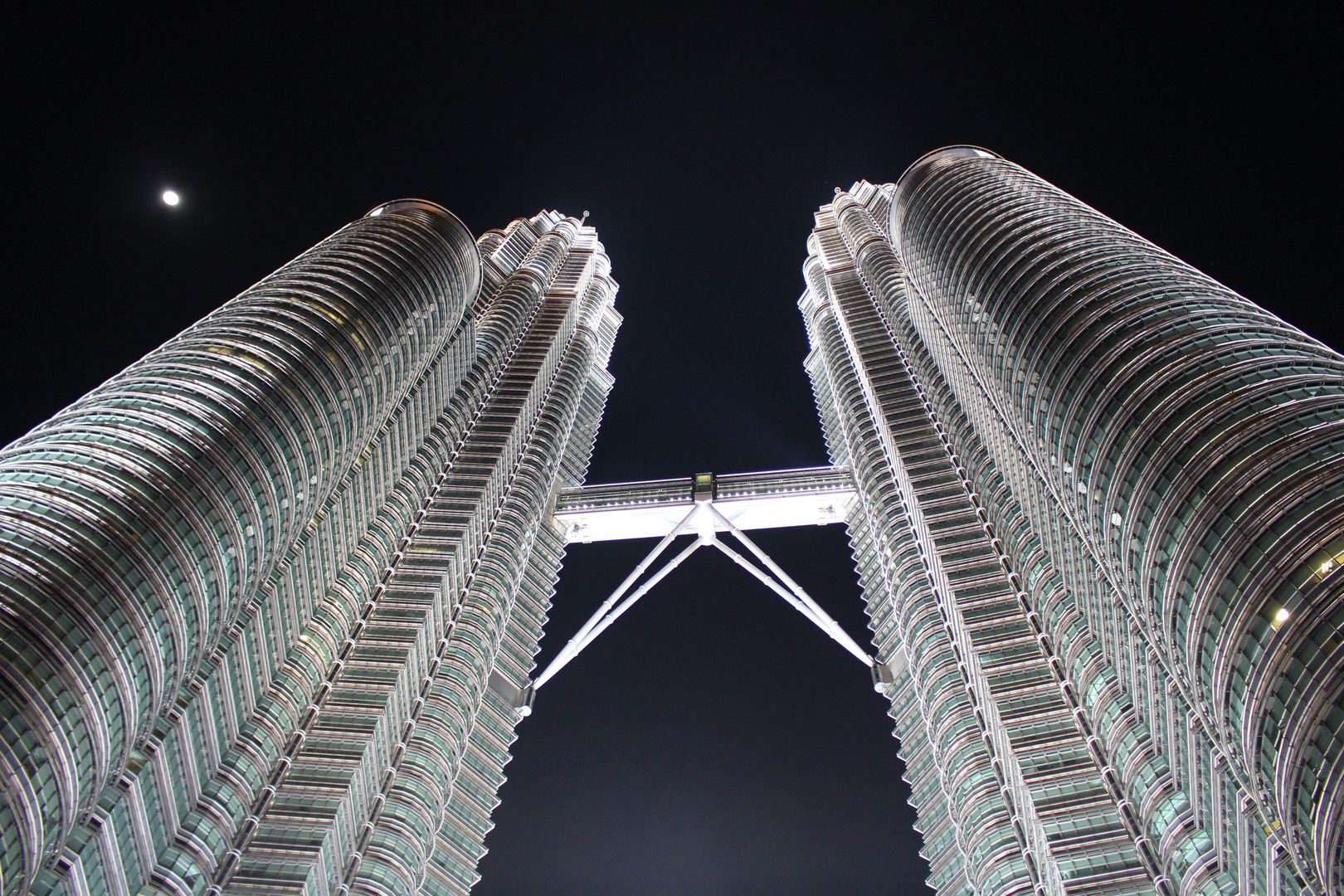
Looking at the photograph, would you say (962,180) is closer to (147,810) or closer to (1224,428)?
(1224,428)

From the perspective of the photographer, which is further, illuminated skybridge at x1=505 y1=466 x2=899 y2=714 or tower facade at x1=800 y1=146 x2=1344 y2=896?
illuminated skybridge at x1=505 y1=466 x2=899 y2=714

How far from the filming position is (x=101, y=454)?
60.0 m

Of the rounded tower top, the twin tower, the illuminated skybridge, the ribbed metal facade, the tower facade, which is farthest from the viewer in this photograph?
the illuminated skybridge

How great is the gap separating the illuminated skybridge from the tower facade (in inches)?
469

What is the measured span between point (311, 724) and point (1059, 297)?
2534 inches

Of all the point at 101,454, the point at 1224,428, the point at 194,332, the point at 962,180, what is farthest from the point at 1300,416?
the point at 194,332

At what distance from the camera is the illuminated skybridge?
12231 centimetres

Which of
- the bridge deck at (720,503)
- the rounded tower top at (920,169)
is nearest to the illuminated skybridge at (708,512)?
the bridge deck at (720,503)

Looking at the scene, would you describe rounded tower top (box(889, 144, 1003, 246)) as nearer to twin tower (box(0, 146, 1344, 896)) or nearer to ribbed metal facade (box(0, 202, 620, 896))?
twin tower (box(0, 146, 1344, 896))

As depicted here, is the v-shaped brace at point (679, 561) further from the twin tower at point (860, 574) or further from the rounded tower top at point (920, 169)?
the rounded tower top at point (920, 169)

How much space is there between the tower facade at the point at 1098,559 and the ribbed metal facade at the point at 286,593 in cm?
4155

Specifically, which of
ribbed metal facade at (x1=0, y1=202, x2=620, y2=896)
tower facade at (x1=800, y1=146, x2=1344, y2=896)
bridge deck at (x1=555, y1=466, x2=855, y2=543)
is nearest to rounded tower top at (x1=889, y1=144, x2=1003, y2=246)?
tower facade at (x1=800, y1=146, x2=1344, y2=896)

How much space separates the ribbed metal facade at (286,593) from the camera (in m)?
52.3

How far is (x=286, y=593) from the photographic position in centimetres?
7969
